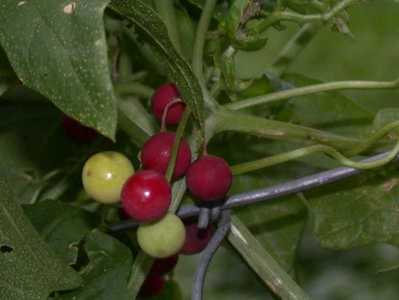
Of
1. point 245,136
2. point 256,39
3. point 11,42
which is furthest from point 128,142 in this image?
point 11,42

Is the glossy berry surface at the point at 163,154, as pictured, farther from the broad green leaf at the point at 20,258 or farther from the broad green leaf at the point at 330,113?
the broad green leaf at the point at 330,113

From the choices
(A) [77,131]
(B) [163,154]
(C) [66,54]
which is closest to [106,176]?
(B) [163,154]

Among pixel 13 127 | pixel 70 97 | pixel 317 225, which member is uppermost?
pixel 70 97

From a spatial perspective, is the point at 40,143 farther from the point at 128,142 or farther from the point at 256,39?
the point at 256,39

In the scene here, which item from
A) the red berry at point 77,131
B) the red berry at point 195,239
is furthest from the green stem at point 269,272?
the red berry at point 77,131

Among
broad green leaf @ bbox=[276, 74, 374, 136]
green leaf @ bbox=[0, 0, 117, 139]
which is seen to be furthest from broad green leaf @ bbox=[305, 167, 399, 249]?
green leaf @ bbox=[0, 0, 117, 139]
